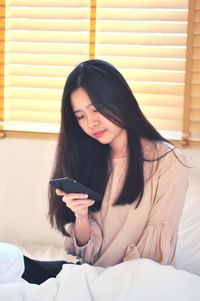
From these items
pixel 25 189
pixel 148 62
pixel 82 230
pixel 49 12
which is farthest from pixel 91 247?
pixel 49 12

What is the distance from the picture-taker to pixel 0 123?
7.00 ft

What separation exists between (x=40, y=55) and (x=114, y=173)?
0.92m

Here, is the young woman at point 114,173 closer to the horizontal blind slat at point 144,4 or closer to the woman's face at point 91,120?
the woman's face at point 91,120

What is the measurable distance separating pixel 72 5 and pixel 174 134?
731 millimetres

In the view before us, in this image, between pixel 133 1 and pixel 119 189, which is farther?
pixel 133 1

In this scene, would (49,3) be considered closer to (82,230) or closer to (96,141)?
(96,141)

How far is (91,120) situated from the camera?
1299 millimetres

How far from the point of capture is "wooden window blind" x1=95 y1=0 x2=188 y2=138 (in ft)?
6.37

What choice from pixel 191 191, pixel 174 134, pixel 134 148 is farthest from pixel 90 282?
pixel 174 134

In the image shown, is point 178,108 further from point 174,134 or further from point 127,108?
point 127,108

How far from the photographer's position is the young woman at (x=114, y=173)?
1.27m

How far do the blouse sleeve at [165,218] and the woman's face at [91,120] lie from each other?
Answer: 0.18m

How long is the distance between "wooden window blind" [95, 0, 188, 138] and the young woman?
636 millimetres

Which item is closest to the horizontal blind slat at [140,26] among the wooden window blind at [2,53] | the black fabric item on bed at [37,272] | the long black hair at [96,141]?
the wooden window blind at [2,53]
